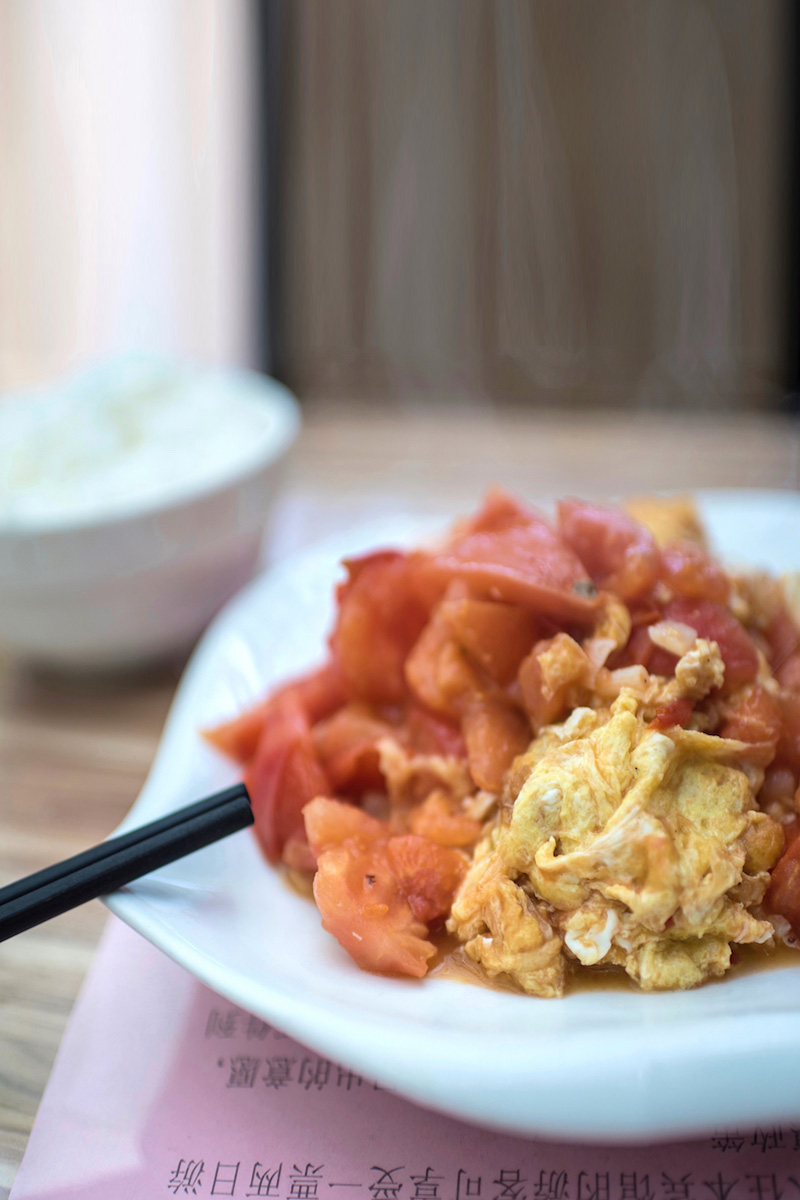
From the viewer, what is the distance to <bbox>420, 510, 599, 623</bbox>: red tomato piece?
1178 millimetres

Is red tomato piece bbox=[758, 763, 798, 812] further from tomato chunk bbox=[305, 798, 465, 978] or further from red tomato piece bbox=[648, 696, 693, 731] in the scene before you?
tomato chunk bbox=[305, 798, 465, 978]

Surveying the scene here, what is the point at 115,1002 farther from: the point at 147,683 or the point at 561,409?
the point at 561,409

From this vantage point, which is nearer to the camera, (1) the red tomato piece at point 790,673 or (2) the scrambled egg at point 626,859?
(2) the scrambled egg at point 626,859

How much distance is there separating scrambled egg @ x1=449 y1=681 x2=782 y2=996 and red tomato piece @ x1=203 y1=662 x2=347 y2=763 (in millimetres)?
394

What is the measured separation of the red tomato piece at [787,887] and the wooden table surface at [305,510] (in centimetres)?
81

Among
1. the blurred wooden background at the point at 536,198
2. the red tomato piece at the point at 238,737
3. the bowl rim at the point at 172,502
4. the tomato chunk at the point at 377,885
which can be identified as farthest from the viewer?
the blurred wooden background at the point at 536,198

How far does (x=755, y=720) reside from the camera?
108 centimetres

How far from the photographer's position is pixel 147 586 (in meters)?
1.76

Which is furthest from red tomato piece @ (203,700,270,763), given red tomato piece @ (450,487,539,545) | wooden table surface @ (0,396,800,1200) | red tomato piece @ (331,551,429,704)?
red tomato piece @ (450,487,539,545)

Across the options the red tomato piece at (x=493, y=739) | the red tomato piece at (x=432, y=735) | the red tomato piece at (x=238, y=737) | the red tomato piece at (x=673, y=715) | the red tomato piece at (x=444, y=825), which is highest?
the red tomato piece at (x=673, y=715)

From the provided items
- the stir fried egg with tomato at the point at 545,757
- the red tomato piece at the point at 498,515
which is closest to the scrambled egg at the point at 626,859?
the stir fried egg with tomato at the point at 545,757

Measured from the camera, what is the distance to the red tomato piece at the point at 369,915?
3.30 ft

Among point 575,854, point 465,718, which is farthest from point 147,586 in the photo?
point 575,854

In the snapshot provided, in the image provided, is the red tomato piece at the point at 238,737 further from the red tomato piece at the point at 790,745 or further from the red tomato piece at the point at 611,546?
the red tomato piece at the point at 790,745
